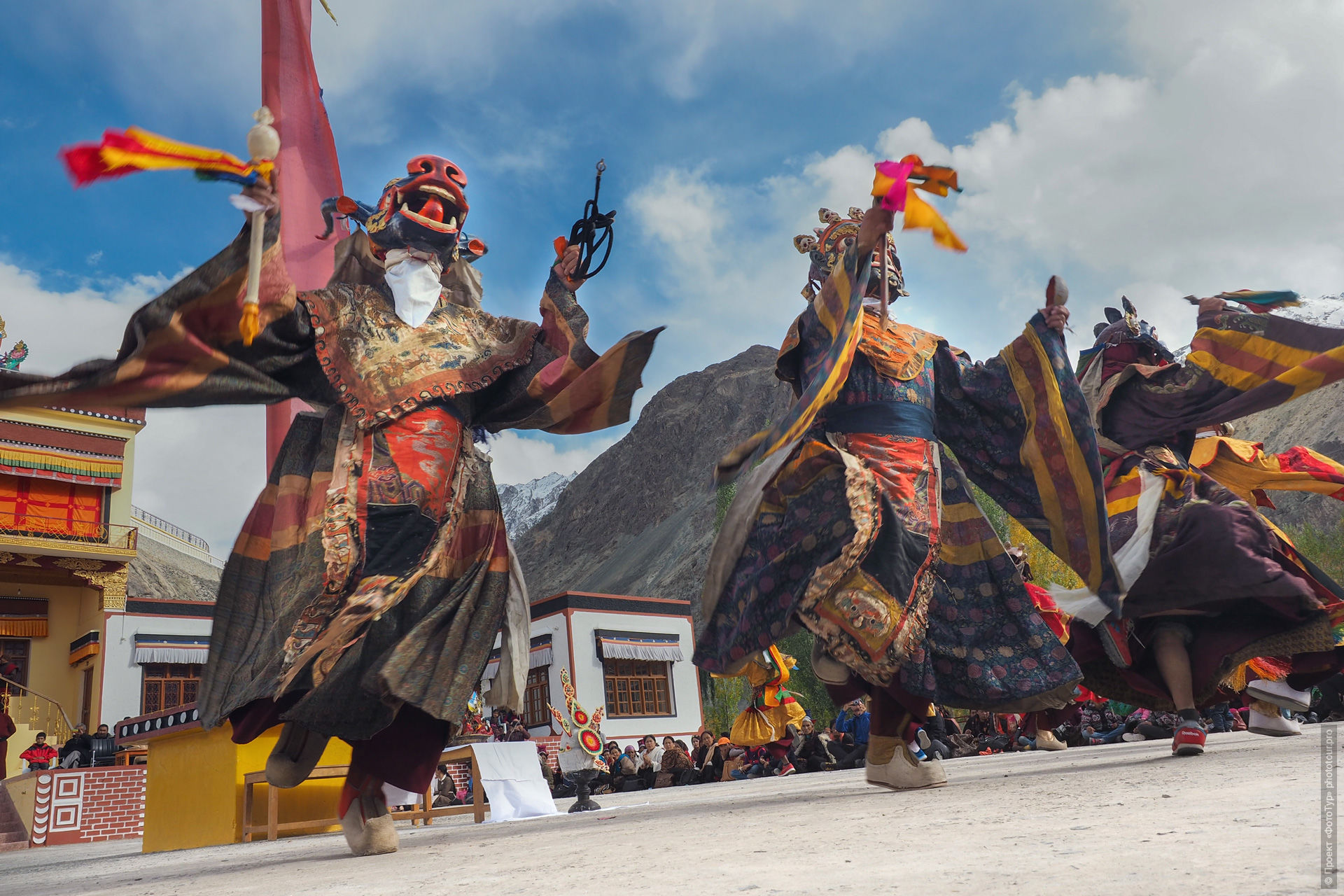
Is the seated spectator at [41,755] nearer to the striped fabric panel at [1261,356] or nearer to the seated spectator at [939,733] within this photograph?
the seated spectator at [939,733]

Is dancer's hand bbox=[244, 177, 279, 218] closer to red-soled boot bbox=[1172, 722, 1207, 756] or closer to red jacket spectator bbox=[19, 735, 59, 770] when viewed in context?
red-soled boot bbox=[1172, 722, 1207, 756]

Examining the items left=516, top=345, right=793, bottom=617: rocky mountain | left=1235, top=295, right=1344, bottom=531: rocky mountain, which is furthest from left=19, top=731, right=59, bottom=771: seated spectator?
left=516, top=345, right=793, bottom=617: rocky mountain

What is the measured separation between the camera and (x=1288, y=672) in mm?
5004

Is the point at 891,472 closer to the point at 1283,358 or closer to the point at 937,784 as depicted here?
the point at 937,784

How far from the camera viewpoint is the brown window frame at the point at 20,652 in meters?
20.1

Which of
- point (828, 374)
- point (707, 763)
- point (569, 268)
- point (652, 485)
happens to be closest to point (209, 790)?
point (569, 268)

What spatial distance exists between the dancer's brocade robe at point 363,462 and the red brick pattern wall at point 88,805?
28.6 ft

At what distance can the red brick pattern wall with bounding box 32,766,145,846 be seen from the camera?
1008cm

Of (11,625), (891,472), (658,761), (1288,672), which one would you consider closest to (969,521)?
(891,472)

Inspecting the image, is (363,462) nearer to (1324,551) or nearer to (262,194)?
(262,194)

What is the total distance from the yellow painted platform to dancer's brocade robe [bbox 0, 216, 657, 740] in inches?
120

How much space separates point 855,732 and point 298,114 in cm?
885

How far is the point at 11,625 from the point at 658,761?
13927mm

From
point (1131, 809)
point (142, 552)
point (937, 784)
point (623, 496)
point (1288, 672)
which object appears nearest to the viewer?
point (1131, 809)
